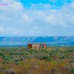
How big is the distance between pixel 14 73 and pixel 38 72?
172 cm

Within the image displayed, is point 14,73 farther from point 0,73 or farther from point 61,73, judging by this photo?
point 61,73

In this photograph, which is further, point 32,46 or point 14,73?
point 32,46

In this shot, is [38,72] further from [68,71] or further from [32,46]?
[32,46]

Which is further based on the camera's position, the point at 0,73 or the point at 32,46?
the point at 32,46

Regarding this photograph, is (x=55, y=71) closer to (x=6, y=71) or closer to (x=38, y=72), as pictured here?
(x=38, y=72)

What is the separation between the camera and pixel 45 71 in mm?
23094

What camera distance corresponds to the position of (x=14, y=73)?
22.3m

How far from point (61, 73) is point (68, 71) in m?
1.08

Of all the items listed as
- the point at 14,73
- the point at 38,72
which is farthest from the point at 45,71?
the point at 14,73

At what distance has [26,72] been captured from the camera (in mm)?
22609

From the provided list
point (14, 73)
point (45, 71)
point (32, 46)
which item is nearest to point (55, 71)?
point (45, 71)

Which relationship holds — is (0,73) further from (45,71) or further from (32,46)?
(32,46)

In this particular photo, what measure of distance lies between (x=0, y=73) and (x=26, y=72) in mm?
1864

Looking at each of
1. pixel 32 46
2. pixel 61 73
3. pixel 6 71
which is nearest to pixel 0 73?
pixel 6 71
